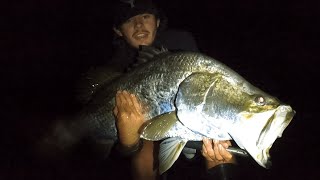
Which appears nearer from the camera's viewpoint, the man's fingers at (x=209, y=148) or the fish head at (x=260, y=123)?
the fish head at (x=260, y=123)

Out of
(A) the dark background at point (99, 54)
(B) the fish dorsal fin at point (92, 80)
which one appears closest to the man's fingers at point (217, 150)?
(B) the fish dorsal fin at point (92, 80)

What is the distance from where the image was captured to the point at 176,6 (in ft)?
45.0

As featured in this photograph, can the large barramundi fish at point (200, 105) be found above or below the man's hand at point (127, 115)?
above

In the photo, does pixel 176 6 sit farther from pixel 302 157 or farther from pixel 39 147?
pixel 39 147

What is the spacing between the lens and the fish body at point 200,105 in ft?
6.38

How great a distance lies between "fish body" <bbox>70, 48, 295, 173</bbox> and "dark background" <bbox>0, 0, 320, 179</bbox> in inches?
130

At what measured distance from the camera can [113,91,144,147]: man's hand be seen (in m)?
2.38

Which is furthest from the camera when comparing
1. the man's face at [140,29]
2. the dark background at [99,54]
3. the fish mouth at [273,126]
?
the dark background at [99,54]

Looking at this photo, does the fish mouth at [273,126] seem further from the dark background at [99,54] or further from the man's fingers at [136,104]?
the dark background at [99,54]

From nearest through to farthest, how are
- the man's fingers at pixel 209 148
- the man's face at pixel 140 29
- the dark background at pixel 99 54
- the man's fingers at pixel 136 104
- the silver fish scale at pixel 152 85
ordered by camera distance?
the silver fish scale at pixel 152 85 < the man's fingers at pixel 136 104 < the man's fingers at pixel 209 148 < the man's face at pixel 140 29 < the dark background at pixel 99 54

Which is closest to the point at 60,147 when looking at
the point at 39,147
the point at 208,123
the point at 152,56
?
the point at 39,147

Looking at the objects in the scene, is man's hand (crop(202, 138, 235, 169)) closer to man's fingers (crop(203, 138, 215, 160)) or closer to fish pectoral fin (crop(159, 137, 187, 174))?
man's fingers (crop(203, 138, 215, 160))

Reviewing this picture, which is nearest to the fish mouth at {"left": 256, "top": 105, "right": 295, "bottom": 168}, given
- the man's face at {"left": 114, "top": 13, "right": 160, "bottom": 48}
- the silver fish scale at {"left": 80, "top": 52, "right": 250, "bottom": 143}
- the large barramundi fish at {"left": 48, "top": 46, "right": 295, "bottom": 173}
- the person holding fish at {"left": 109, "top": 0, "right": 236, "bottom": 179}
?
the large barramundi fish at {"left": 48, "top": 46, "right": 295, "bottom": 173}

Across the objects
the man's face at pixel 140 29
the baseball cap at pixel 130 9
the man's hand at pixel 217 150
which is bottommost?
the man's hand at pixel 217 150
